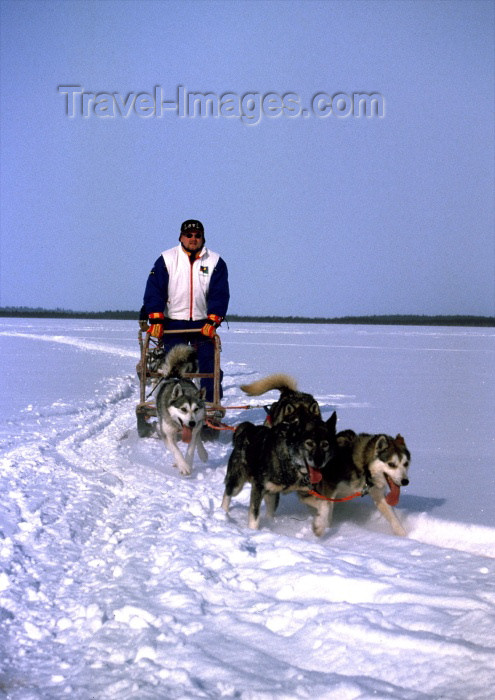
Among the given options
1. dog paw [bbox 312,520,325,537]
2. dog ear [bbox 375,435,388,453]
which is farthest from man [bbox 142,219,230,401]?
dog paw [bbox 312,520,325,537]

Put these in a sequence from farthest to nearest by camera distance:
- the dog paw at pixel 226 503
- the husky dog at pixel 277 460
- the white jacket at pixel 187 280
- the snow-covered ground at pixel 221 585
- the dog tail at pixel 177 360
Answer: the white jacket at pixel 187 280 < the dog tail at pixel 177 360 < the dog paw at pixel 226 503 < the husky dog at pixel 277 460 < the snow-covered ground at pixel 221 585

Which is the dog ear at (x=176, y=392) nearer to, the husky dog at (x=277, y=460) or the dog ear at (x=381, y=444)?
the husky dog at (x=277, y=460)

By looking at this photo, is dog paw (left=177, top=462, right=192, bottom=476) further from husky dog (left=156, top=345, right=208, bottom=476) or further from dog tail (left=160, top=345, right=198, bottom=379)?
dog tail (left=160, top=345, right=198, bottom=379)

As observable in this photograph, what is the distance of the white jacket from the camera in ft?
21.4

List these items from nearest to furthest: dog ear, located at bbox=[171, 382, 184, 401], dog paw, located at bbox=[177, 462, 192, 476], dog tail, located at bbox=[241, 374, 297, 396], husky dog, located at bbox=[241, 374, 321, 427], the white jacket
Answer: husky dog, located at bbox=[241, 374, 321, 427], dog paw, located at bbox=[177, 462, 192, 476], dog tail, located at bbox=[241, 374, 297, 396], dog ear, located at bbox=[171, 382, 184, 401], the white jacket

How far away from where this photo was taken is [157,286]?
21.5ft

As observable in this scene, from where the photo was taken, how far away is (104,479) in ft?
15.0

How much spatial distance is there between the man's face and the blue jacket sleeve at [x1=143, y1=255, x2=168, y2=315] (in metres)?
0.27

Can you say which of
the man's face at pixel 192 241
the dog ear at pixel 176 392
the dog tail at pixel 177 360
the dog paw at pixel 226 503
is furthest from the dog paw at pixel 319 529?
the man's face at pixel 192 241

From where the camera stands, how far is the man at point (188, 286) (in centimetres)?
645

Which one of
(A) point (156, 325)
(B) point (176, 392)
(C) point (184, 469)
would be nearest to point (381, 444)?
(C) point (184, 469)

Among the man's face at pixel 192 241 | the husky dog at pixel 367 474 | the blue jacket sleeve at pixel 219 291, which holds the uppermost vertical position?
the man's face at pixel 192 241

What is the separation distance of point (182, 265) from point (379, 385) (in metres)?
5.09

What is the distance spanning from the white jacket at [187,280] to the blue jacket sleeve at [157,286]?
0.16 ft
